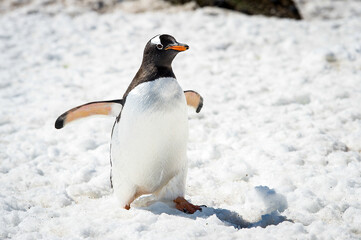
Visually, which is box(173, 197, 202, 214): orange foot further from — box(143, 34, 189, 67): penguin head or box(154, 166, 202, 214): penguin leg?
box(143, 34, 189, 67): penguin head

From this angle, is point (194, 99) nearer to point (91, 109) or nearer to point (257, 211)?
point (91, 109)

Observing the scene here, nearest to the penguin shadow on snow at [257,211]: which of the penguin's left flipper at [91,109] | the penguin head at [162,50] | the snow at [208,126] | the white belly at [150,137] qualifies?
the snow at [208,126]

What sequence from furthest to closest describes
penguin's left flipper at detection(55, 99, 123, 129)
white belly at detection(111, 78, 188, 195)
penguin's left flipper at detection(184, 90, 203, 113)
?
1. penguin's left flipper at detection(184, 90, 203, 113)
2. penguin's left flipper at detection(55, 99, 123, 129)
3. white belly at detection(111, 78, 188, 195)

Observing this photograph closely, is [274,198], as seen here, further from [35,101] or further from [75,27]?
[75,27]

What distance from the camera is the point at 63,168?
3.88m

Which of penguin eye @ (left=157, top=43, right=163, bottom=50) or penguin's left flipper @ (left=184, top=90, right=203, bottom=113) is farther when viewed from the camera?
penguin's left flipper @ (left=184, top=90, right=203, bottom=113)

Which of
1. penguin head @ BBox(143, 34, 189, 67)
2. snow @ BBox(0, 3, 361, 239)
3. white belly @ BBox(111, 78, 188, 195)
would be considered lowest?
snow @ BBox(0, 3, 361, 239)

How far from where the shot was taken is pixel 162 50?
2.89 m

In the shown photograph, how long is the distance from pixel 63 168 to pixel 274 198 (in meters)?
1.94

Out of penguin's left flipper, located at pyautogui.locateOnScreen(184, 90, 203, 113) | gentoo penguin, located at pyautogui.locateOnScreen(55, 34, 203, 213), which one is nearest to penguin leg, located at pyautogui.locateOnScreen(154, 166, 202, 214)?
gentoo penguin, located at pyautogui.locateOnScreen(55, 34, 203, 213)

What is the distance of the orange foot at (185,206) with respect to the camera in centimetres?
293

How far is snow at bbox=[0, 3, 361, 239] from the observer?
9.39ft

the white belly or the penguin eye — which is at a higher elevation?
the penguin eye

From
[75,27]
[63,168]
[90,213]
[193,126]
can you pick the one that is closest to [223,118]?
[193,126]
